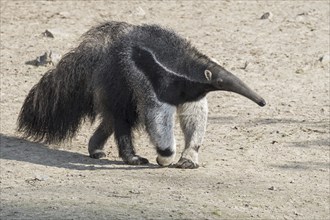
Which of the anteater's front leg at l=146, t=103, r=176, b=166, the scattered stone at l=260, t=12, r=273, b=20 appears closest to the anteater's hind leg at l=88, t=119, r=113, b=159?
the anteater's front leg at l=146, t=103, r=176, b=166

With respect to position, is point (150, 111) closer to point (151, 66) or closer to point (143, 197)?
point (151, 66)

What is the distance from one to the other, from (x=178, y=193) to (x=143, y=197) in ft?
1.25

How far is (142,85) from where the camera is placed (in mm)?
9797

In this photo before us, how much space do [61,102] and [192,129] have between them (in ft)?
5.10

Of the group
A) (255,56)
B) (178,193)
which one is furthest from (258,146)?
(255,56)

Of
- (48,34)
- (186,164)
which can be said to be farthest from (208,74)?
(48,34)

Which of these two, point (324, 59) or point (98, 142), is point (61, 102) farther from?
point (324, 59)

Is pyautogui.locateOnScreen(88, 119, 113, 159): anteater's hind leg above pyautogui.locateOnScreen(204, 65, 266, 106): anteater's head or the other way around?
the other way around

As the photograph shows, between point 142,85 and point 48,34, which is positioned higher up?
point 48,34

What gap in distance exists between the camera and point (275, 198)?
9.17 meters

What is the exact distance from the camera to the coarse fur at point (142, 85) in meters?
9.77

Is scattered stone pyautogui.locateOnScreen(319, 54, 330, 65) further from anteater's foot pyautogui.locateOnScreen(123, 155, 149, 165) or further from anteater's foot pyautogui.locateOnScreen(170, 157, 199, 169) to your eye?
anteater's foot pyautogui.locateOnScreen(123, 155, 149, 165)

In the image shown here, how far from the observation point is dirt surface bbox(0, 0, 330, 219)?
8.69 meters

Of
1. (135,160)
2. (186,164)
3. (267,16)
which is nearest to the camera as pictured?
(186,164)
